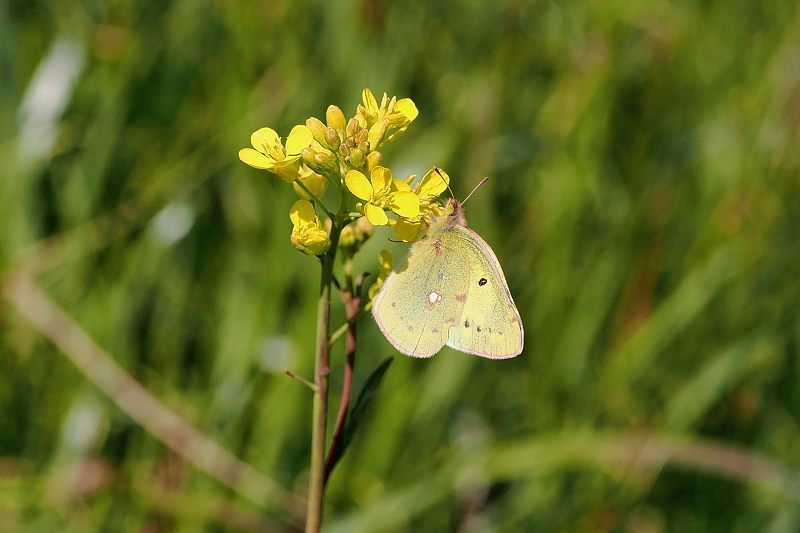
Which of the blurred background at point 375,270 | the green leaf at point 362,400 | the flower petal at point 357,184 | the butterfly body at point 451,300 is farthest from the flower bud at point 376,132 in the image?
the blurred background at point 375,270

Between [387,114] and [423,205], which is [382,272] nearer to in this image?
[423,205]

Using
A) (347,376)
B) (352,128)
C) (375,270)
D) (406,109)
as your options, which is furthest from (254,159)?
(375,270)

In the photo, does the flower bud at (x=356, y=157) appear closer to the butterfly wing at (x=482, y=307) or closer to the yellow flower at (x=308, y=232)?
the yellow flower at (x=308, y=232)

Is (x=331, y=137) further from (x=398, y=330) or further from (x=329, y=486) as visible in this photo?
(x=329, y=486)

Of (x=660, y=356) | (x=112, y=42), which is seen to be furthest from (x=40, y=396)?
(x=660, y=356)

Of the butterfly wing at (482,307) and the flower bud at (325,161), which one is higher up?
the flower bud at (325,161)

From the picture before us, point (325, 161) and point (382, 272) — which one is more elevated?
point (325, 161)
